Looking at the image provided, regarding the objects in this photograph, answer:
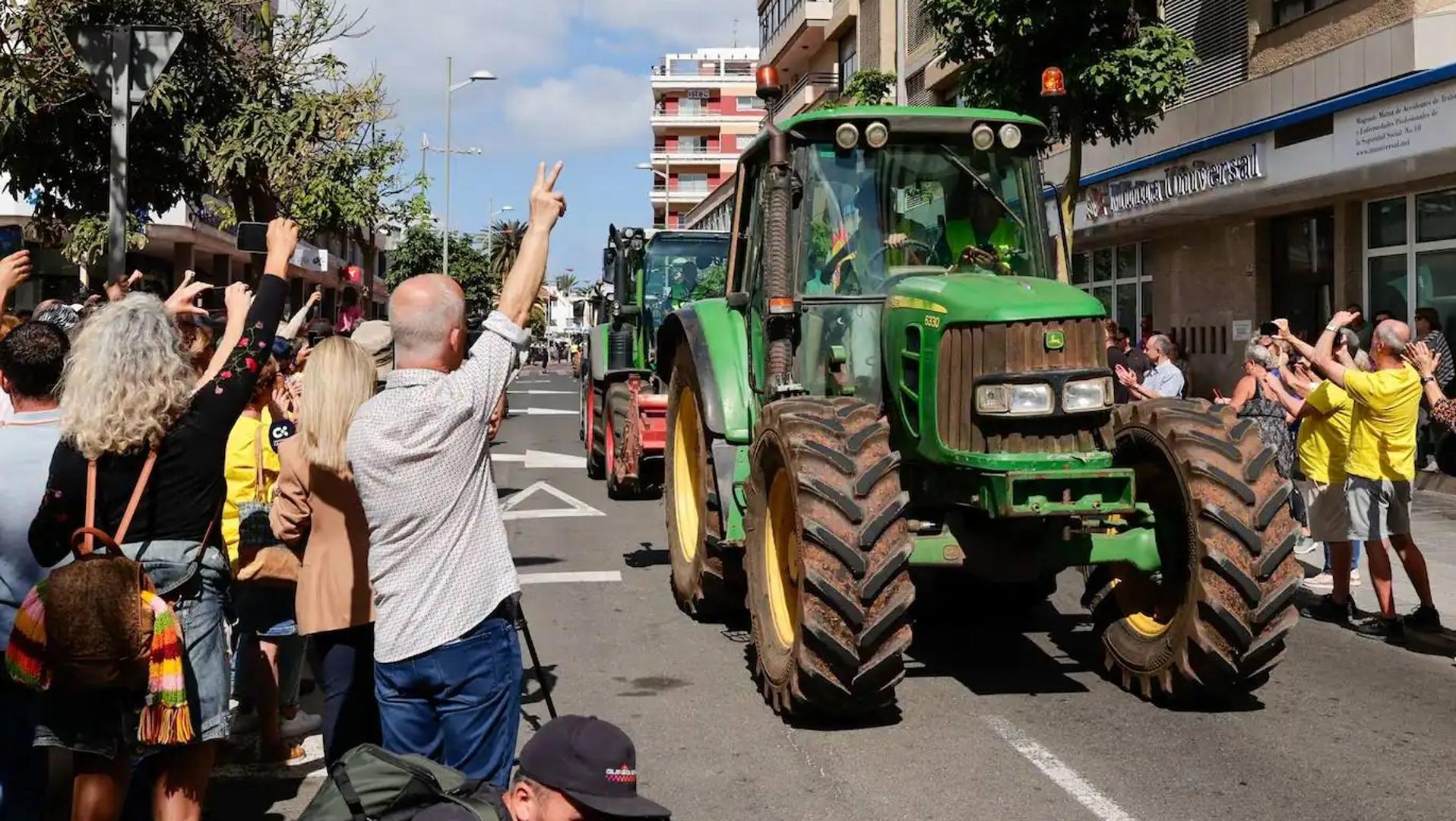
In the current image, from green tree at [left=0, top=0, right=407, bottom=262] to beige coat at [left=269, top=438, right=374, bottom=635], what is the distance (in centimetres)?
682

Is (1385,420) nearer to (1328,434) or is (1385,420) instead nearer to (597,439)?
(1328,434)

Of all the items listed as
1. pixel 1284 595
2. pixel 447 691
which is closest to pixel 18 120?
pixel 447 691

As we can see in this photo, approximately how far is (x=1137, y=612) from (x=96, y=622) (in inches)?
196

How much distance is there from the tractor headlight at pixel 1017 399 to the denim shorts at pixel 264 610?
305cm

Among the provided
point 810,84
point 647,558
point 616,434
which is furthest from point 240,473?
point 810,84

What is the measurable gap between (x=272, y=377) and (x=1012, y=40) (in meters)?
11.6

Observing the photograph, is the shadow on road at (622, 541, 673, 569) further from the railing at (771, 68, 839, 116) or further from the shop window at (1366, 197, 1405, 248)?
the railing at (771, 68, 839, 116)

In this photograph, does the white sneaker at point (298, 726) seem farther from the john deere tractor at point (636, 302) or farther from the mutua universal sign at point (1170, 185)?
the mutua universal sign at point (1170, 185)

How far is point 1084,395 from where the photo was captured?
6.31 m

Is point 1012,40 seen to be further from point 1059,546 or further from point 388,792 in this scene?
point 388,792

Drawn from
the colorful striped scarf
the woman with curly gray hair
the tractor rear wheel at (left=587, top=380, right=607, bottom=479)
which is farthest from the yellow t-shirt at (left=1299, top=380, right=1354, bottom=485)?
the tractor rear wheel at (left=587, top=380, right=607, bottom=479)

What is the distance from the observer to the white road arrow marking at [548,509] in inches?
551

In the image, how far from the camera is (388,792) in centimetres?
254

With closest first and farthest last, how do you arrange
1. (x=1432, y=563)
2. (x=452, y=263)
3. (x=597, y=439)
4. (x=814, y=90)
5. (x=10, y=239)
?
(x=1432, y=563)
(x=10, y=239)
(x=597, y=439)
(x=814, y=90)
(x=452, y=263)
